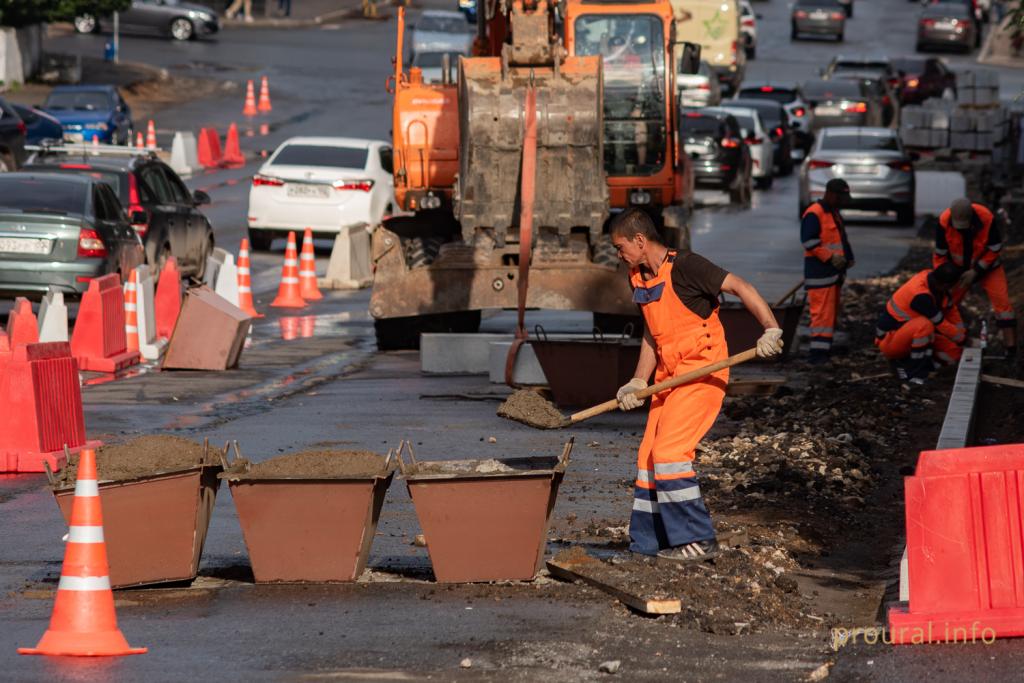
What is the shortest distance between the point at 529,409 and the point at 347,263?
34.9 ft

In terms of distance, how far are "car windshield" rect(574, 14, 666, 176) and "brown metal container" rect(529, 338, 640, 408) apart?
4.27 meters

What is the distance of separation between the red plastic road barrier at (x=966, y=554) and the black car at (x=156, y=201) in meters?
13.4

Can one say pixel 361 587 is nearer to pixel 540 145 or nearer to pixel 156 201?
pixel 540 145

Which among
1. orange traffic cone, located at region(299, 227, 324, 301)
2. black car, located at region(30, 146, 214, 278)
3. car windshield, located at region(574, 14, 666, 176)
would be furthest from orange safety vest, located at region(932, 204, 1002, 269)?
orange traffic cone, located at region(299, 227, 324, 301)

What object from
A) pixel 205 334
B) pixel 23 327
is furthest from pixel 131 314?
pixel 23 327

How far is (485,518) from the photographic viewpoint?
A: 27.0ft

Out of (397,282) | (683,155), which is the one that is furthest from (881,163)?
(397,282)

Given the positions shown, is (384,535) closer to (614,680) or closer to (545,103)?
(614,680)

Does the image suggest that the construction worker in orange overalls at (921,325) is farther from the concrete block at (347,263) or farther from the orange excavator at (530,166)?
the concrete block at (347,263)

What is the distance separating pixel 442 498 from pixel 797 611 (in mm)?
1624

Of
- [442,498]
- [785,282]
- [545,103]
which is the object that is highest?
[545,103]

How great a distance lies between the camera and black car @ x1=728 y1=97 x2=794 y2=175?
40.2 meters

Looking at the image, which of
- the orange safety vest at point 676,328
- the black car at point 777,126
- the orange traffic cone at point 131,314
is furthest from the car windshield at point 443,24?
the orange safety vest at point 676,328

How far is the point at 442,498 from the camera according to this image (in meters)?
8.20
